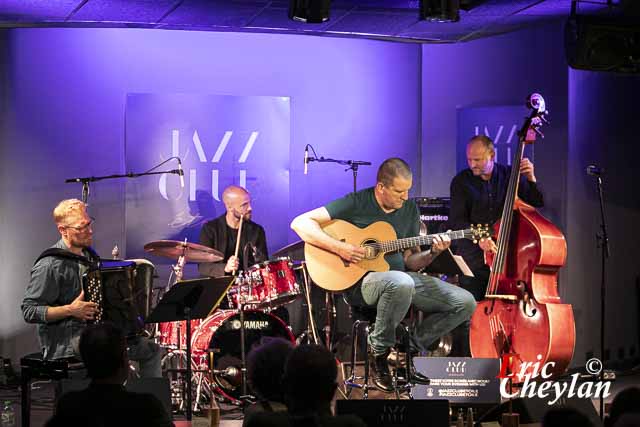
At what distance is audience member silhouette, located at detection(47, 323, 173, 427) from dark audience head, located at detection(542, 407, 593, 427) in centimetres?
150

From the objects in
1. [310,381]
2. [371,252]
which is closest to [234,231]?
[371,252]

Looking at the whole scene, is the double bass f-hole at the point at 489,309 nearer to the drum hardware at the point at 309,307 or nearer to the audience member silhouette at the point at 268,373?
the drum hardware at the point at 309,307

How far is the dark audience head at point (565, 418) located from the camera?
2.99 metres

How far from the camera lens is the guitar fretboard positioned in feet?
24.1

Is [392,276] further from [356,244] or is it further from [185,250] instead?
[185,250]

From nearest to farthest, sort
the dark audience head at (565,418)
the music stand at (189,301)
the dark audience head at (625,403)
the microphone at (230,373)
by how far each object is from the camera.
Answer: the dark audience head at (565,418) → the dark audience head at (625,403) → the music stand at (189,301) → the microphone at (230,373)

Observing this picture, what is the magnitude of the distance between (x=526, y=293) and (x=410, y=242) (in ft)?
3.03

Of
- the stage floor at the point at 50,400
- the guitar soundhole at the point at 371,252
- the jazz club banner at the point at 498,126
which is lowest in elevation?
the stage floor at the point at 50,400

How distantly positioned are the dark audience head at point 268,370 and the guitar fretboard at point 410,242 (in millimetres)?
3274

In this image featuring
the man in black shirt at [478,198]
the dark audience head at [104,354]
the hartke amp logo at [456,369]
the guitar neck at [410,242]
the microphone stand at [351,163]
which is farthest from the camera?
Answer: the microphone stand at [351,163]

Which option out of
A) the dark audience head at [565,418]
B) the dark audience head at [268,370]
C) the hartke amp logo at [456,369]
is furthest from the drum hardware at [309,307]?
the dark audience head at [565,418]

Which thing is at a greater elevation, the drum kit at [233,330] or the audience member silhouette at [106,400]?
the audience member silhouette at [106,400]

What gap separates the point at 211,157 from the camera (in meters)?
10.2

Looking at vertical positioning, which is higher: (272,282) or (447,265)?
(447,265)
